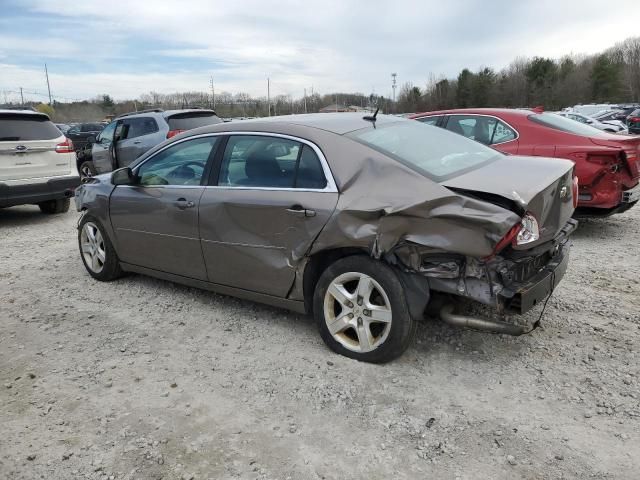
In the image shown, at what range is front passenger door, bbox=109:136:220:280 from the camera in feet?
13.4

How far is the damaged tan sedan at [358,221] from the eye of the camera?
291cm

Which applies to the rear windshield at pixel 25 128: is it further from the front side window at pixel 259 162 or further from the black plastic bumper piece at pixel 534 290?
the black plastic bumper piece at pixel 534 290

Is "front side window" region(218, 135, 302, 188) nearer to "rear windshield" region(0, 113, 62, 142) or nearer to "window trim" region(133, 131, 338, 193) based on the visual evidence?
"window trim" region(133, 131, 338, 193)

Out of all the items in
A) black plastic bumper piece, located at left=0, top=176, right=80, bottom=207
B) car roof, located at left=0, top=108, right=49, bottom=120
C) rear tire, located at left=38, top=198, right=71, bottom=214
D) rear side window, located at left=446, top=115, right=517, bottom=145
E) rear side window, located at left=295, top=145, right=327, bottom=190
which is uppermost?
car roof, located at left=0, top=108, right=49, bottom=120

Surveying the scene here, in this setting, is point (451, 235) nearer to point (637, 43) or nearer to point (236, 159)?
point (236, 159)

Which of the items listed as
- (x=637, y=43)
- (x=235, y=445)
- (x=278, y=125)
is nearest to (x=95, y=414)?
(x=235, y=445)

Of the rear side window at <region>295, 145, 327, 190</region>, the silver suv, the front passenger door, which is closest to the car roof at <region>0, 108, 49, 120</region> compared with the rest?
the silver suv

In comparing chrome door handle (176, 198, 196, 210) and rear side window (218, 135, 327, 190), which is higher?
rear side window (218, 135, 327, 190)

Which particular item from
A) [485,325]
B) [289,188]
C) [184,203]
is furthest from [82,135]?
[485,325]

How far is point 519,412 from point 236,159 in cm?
259

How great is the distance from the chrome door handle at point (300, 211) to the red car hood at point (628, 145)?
417 cm

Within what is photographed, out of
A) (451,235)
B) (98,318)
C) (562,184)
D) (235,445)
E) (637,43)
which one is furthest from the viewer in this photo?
(637,43)

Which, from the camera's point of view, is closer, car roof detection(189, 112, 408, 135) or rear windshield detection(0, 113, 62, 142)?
car roof detection(189, 112, 408, 135)

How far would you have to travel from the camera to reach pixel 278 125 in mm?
3758
